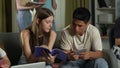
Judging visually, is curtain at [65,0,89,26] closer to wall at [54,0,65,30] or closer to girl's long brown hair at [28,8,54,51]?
wall at [54,0,65,30]

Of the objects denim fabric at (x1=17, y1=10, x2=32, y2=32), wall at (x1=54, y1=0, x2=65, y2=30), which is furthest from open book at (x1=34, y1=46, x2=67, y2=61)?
wall at (x1=54, y1=0, x2=65, y2=30)

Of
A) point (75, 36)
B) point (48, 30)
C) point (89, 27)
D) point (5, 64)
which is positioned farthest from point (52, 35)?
point (5, 64)

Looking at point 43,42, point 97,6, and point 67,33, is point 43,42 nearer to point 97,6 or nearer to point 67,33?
point 67,33

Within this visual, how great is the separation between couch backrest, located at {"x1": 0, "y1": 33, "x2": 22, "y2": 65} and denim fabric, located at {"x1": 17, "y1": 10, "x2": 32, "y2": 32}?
20.4 inches

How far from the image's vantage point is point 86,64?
2365mm

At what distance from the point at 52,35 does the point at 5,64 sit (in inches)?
23.1

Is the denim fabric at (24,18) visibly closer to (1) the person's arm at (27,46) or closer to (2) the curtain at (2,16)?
(2) the curtain at (2,16)

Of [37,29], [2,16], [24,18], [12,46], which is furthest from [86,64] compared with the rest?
[2,16]

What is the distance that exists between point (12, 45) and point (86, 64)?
80 cm

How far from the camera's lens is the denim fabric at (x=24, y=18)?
3.12 meters

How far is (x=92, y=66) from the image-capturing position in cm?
226

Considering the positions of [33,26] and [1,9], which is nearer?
[33,26]

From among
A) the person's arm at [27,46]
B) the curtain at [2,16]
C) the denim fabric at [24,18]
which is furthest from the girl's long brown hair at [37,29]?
the curtain at [2,16]

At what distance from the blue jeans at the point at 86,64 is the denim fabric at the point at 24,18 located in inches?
39.1
